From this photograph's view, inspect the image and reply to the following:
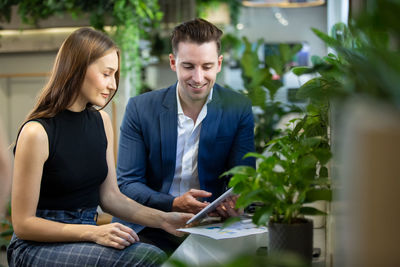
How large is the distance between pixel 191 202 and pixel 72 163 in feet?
1.73

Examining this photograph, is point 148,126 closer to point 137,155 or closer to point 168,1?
point 137,155

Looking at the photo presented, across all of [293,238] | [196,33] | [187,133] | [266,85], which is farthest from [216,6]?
[293,238]

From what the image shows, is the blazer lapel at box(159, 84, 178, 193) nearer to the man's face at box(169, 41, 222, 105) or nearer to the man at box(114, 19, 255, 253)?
the man at box(114, 19, 255, 253)

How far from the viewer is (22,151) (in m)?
1.64

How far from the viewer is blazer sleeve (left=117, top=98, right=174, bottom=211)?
234 centimetres

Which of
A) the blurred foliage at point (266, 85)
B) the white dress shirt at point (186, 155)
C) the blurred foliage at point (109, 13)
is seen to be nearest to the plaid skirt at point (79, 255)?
the white dress shirt at point (186, 155)

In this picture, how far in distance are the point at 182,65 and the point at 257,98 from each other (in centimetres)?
97

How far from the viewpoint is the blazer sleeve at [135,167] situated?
234cm

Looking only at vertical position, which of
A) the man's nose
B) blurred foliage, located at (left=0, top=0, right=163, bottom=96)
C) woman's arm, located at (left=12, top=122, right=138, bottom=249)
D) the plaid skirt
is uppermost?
blurred foliage, located at (left=0, top=0, right=163, bottom=96)

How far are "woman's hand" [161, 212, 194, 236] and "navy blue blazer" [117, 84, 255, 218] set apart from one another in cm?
33

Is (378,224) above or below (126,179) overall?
above

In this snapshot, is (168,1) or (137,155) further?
(168,1)

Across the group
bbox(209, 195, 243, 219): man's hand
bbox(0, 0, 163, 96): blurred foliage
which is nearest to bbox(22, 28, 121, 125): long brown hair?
bbox(209, 195, 243, 219): man's hand

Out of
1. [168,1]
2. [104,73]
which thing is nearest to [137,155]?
[104,73]
